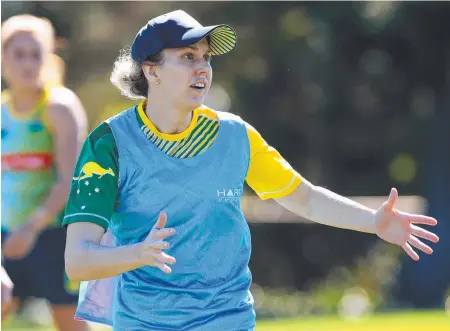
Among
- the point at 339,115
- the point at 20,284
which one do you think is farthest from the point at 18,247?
the point at 339,115

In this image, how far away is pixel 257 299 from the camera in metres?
17.0

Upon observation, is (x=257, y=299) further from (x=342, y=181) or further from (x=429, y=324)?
(x=429, y=324)

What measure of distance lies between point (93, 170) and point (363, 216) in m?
1.08

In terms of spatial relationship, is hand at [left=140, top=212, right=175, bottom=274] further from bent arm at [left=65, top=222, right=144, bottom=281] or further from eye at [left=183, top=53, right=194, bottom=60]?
eye at [left=183, top=53, right=194, bottom=60]

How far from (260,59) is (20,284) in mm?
11953

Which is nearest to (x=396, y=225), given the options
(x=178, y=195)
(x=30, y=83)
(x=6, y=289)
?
(x=178, y=195)

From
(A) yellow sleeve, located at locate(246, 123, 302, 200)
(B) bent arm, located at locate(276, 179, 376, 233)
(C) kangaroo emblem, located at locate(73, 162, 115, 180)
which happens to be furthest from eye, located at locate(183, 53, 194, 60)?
(B) bent arm, located at locate(276, 179, 376, 233)

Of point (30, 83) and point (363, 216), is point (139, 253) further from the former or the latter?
point (30, 83)

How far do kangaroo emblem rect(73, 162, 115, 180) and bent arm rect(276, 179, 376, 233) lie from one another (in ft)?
2.67

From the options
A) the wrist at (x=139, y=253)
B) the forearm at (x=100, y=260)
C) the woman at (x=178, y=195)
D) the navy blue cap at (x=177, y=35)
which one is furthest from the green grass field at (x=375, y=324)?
the wrist at (x=139, y=253)

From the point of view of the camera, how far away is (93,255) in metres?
3.87

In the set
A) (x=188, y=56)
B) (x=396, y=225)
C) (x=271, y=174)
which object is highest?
(x=188, y=56)

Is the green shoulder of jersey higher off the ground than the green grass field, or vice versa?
the green grass field

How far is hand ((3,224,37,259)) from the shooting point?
20.9 ft
